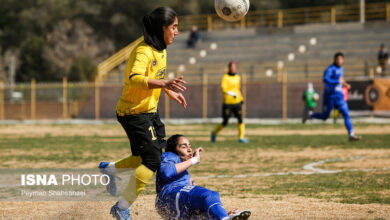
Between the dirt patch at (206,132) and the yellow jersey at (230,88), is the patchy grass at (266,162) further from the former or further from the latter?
the dirt patch at (206,132)

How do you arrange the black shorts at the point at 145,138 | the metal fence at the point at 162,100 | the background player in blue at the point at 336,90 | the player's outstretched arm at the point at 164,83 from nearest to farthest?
the player's outstretched arm at the point at 164,83
the black shorts at the point at 145,138
the background player in blue at the point at 336,90
the metal fence at the point at 162,100

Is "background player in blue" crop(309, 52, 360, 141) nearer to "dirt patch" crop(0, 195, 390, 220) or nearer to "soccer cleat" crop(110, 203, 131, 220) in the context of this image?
"dirt patch" crop(0, 195, 390, 220)

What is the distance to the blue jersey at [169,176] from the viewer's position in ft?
19.6

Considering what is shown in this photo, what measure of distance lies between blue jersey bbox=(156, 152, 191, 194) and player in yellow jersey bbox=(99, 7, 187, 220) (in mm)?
89

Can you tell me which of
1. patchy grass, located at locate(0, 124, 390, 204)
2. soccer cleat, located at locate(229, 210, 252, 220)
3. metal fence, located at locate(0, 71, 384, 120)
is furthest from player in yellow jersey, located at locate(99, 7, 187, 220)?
metal fence, located at locate(0, 71, 384, 120)

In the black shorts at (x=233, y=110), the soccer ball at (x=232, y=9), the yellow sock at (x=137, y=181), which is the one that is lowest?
the yellow sock at (x=137, y=181)

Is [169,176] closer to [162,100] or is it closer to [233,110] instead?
[233,110]

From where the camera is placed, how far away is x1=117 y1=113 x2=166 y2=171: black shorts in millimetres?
6125

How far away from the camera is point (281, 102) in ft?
111

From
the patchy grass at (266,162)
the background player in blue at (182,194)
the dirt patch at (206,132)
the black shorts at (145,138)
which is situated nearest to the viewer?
the background player in blue at (182,194)

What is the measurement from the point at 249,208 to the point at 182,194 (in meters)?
1.43

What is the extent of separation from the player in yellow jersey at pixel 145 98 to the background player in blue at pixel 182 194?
0.15 m

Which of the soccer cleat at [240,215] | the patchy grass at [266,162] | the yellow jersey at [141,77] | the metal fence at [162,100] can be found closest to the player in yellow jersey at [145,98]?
the yellow jersey at [141,77]

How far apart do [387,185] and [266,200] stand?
2115 mm
